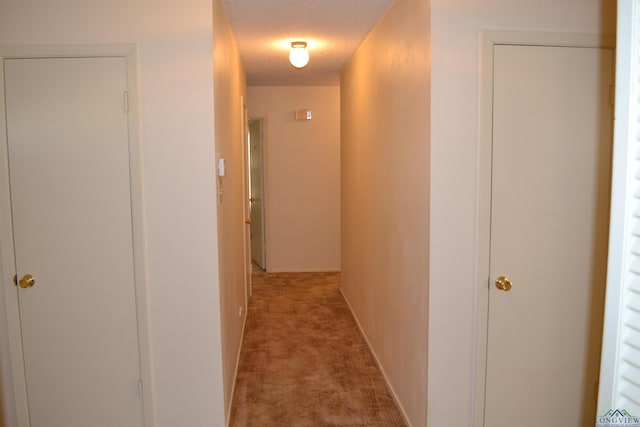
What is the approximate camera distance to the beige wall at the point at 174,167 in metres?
2.41

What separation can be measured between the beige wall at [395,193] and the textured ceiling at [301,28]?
15cm

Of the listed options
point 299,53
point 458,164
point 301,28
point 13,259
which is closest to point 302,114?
point 299,53

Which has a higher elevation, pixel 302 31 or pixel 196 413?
pixel 302 31

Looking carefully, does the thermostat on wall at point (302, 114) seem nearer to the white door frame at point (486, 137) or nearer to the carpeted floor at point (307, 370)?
the carpeted floor at point (307, 370)

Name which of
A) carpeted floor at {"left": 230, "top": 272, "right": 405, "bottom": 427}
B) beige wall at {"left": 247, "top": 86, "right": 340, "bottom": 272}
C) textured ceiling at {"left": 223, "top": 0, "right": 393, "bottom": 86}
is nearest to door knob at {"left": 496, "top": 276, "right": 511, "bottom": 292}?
carpeted floor at {"left": 230, "top": 272, "right": 405, "bottom": 427}

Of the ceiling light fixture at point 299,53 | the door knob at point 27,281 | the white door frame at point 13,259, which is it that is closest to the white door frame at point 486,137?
the white door frame at point 13,259

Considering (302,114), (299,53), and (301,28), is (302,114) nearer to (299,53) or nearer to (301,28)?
(299,53)

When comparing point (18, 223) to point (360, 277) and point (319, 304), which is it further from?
point (319, 304)

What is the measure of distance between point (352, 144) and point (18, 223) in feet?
9.28

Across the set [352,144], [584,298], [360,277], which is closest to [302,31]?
[352,144]

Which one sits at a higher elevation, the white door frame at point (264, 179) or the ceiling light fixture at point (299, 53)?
the ceiling light fixture at point (299, 53)

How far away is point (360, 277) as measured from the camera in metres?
4.27

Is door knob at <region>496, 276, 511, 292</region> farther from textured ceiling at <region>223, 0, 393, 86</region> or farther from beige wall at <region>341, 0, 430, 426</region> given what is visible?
textured ceiling at <region>223, 0, 393, 86</region>

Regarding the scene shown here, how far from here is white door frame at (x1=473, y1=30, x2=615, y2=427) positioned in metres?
2.32
